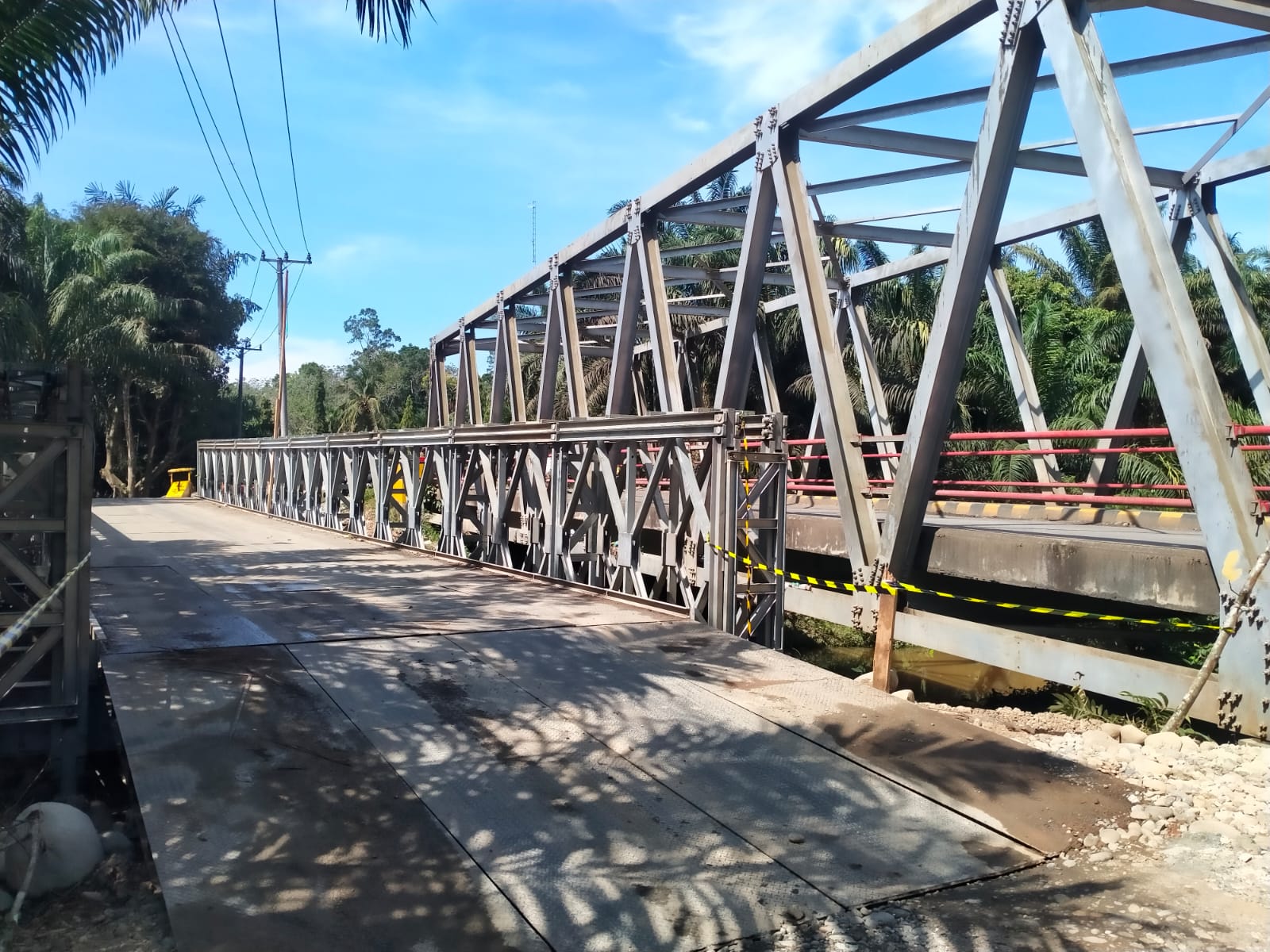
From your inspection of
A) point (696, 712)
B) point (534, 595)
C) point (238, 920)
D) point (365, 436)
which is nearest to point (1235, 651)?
point (696, 712)

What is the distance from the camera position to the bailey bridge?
420cm

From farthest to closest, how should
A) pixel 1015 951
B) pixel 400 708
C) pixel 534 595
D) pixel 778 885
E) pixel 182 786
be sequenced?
pixel 534 595, pixel 400 708, pixel 182 786, pixel 778 885, pixel 1015 951

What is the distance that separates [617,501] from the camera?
10.0 meters

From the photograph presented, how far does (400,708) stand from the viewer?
19.9ft

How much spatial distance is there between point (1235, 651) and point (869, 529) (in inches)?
139

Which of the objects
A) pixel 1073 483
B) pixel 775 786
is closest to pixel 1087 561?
pixel 775 786

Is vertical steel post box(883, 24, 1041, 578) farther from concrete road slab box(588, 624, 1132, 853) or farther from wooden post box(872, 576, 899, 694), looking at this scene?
concrete road slab box(588, 624, 1132, 853)

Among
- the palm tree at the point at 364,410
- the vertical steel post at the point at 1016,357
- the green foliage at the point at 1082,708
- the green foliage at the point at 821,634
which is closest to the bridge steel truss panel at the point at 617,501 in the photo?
the green foliage at the point at 1082,708

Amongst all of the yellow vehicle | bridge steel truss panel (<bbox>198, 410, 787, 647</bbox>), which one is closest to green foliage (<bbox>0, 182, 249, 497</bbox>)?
the yellow vehicle

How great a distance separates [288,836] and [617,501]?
596 centimetres

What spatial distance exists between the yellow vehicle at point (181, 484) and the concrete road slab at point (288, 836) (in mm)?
30417

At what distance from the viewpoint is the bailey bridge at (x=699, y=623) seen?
13.8 ft

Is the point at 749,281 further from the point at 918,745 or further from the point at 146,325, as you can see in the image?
the point at 146,325

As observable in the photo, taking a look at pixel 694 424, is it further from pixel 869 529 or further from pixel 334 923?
pixel 334 923
